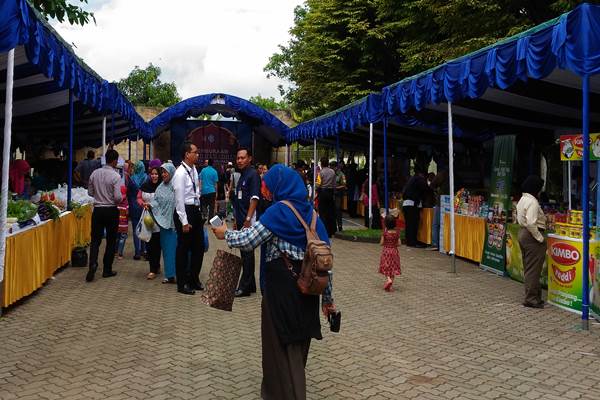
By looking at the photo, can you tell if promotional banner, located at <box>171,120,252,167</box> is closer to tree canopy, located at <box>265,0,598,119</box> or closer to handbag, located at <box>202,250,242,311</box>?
tree canopy, located at <box>265,0,598,119</box>

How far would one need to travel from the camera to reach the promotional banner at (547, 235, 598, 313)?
23.9 feet

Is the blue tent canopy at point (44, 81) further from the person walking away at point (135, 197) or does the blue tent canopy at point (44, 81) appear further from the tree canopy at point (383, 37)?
the tree canopy at point (383, 37)

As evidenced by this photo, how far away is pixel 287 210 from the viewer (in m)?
4.01

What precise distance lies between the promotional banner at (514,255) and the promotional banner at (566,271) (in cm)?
127

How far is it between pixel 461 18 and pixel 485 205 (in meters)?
12.4

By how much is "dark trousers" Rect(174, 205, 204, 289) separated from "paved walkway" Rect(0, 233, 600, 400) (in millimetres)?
361

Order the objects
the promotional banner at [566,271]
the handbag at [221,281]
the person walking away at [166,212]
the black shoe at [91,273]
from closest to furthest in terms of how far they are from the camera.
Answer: the handbag at [221,281] < the promotional banner at [566,271] < the person walking away at [166,212] < the black shoe at [91,273]

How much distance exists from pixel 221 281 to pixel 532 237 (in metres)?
4.61

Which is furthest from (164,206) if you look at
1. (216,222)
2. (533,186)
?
(533,186)

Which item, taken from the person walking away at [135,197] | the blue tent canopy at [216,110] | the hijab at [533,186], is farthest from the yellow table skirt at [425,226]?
the blue tent canopy at [216,110]

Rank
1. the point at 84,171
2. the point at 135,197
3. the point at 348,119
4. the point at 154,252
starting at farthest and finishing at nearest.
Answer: the point at 348,119 < the point at 84,171 < the point at 135,197 < the point at 154,252

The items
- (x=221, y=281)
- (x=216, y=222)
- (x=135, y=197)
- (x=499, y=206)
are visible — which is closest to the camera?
(x=216, y=222)

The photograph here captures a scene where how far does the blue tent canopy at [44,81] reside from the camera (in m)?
6.05

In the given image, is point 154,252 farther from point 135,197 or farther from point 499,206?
point 499,206
